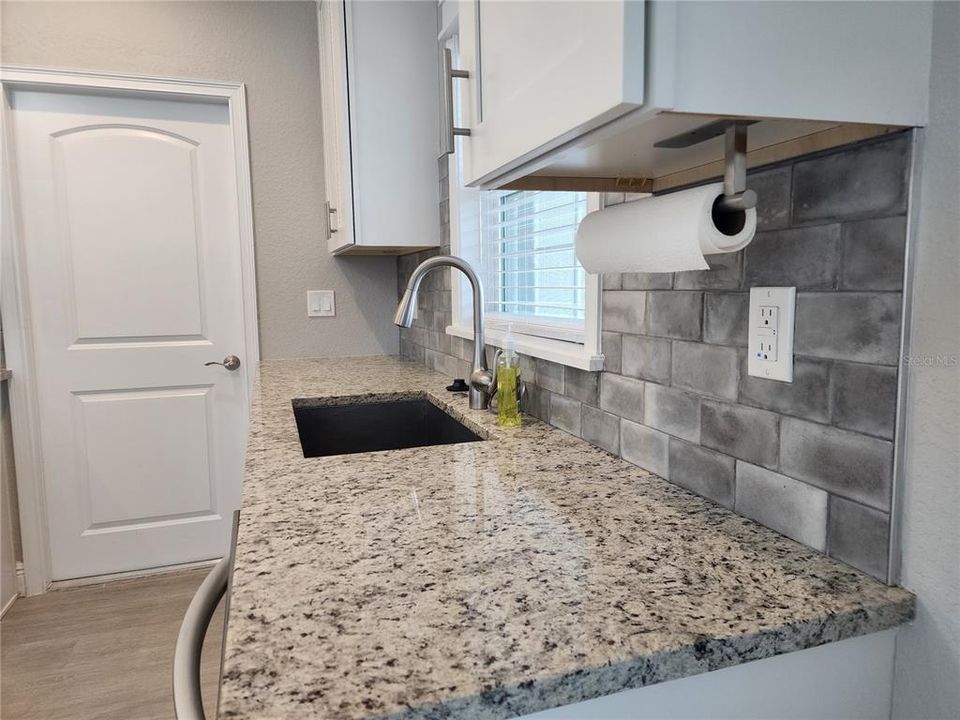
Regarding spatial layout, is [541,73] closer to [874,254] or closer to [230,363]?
[874,254]

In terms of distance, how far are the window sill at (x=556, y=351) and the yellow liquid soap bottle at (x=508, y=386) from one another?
2.3 inches

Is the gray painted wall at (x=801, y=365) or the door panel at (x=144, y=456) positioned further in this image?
the door panel at (x=144, y=456)

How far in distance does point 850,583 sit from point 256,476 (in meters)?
0.84

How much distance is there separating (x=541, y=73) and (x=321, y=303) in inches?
86.1

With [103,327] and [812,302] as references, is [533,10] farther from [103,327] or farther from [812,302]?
[103,327]

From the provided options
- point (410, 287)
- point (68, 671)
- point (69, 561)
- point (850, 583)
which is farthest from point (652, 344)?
point (69, 561)

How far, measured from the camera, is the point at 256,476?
3.35 feet

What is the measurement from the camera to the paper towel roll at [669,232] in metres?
0.65

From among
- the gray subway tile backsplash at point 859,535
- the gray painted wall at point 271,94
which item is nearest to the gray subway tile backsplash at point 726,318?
the gray subway tile backsplash at point 859,535

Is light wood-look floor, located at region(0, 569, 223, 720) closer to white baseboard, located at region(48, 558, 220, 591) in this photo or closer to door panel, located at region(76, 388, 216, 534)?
white baseboard, located at region(48, 558, 220, 591)

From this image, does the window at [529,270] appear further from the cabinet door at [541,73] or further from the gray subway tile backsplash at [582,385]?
the cabinet door at [541,73]

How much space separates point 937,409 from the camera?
58cm

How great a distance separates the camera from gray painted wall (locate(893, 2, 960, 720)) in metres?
0.57

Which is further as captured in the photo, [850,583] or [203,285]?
[203,285]
